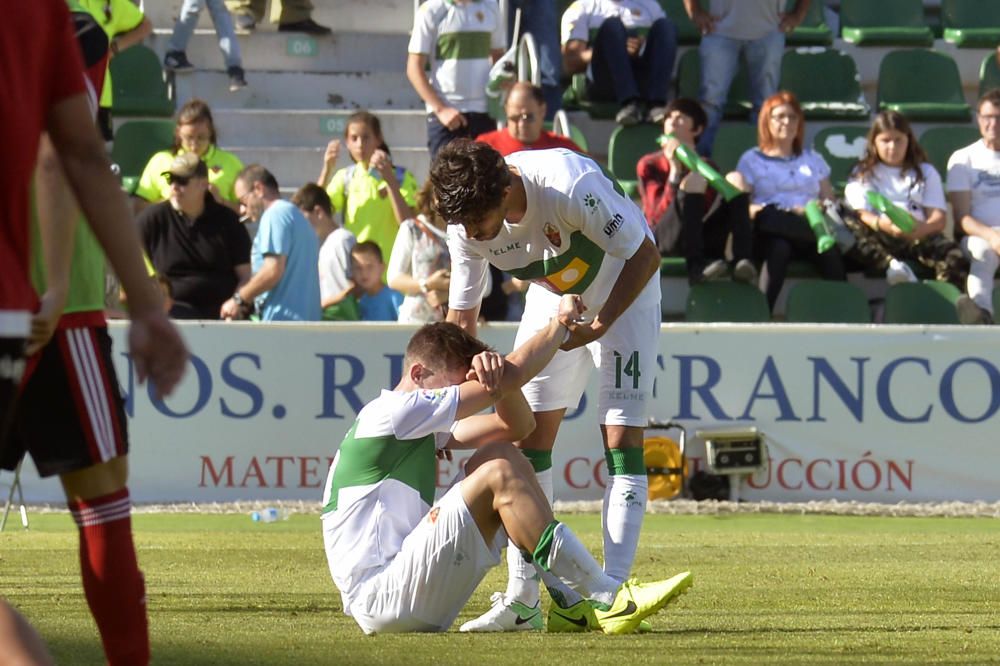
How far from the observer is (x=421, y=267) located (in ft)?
38.0

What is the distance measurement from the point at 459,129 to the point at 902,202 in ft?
11.2

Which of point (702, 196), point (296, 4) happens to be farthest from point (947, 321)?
point (296, 4)

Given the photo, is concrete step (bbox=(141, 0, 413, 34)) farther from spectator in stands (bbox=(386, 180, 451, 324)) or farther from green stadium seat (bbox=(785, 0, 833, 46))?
spectator in stands (bbox=(386, 180, 451, 324))

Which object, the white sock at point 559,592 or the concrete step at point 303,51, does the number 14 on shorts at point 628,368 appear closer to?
the white sock at point 559,592

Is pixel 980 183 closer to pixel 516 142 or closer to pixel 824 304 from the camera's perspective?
pixel 824 304

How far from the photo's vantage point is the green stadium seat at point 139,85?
14.4 meters

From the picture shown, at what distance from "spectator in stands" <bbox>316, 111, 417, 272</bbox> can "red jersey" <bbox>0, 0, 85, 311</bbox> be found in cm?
901

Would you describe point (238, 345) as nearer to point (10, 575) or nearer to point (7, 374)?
point (10, 575)

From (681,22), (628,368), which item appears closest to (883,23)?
(681,22)

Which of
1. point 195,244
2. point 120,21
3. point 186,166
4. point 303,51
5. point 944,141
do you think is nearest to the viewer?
point 186,166

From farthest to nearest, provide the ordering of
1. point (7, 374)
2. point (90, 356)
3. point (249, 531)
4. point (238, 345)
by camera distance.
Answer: point (238, 345) < point (249, 531) < point (90, 356) < point (7, 374)

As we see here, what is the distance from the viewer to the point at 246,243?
11.8m

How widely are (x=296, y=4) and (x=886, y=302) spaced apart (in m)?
6.17

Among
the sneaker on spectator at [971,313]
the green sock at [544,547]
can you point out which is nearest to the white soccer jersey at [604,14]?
the sneaker on spectator at [971,313]
